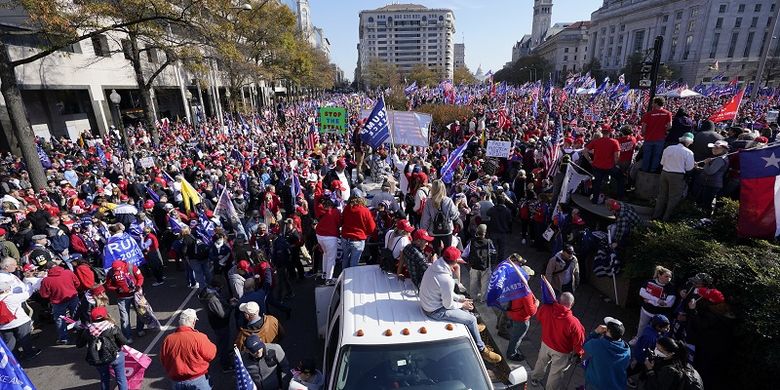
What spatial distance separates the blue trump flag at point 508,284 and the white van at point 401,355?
1.50m

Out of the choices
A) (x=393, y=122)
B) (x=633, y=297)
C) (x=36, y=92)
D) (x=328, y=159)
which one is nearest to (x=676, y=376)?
(x=633, y=297)

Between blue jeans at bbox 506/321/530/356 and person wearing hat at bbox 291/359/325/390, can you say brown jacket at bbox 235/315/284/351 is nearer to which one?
person wearing hat at bbox 291/359/325/390

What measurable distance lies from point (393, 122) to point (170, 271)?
7.50 meters

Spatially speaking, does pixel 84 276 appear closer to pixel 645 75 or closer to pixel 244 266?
pixel 244 266

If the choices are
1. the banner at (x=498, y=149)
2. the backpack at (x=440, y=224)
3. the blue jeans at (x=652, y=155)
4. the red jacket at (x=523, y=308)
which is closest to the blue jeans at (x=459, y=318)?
the red jacket at (x=523, y=308)

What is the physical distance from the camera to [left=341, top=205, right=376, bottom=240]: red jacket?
7.00 m

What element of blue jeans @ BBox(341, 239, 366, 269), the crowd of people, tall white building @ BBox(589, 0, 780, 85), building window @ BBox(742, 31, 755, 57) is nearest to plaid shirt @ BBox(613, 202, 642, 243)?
the crowd of people

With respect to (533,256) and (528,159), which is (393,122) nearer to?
(528,159)

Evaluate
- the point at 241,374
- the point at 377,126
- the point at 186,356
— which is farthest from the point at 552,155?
the point at 186,356

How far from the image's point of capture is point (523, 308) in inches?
206

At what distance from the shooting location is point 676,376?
3.49 m

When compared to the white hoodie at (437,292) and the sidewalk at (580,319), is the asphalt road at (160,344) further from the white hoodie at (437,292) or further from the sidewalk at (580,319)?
the sidewalk at (580,319)

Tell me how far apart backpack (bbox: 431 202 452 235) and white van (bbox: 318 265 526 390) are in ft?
10.2

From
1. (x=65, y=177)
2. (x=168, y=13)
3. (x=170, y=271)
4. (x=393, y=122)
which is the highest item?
(x=168, y=13)
